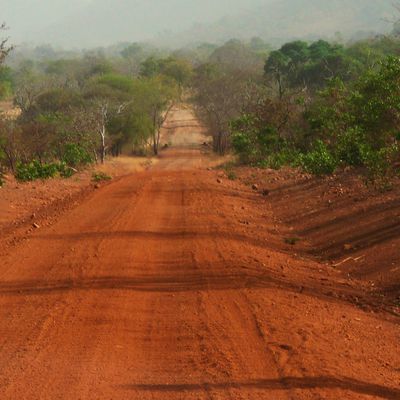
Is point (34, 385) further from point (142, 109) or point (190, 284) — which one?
point (142, 109)

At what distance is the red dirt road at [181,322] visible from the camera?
561cm

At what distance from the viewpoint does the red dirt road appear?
5.61m

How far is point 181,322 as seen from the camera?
7.17 m

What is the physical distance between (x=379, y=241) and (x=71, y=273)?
5491mm

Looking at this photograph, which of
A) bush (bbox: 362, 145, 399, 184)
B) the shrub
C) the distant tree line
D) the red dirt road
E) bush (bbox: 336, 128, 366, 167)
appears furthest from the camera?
the shrub

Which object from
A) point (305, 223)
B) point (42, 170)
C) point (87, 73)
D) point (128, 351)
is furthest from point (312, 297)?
point (87, 73)

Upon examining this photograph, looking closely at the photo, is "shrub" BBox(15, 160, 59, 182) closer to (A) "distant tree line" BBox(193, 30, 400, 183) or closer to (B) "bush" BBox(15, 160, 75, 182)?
(B) "bush" BBox(15, 160, 75, 182)

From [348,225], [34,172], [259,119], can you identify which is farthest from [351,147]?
[259,119]

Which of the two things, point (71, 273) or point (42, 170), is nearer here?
point (71, 273)

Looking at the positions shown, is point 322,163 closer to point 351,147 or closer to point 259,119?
point 351,147

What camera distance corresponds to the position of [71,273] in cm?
929

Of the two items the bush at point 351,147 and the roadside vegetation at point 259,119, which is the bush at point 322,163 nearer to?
the roadside vegetation at point 259,119

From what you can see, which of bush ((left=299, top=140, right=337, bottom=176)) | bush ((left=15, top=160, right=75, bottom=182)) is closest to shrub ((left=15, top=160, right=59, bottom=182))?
bush ((left=15, top=160, right=75, bottom=182))

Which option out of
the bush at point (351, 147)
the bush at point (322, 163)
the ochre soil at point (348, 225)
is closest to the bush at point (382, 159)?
the ochre soil at point (348, 225)
